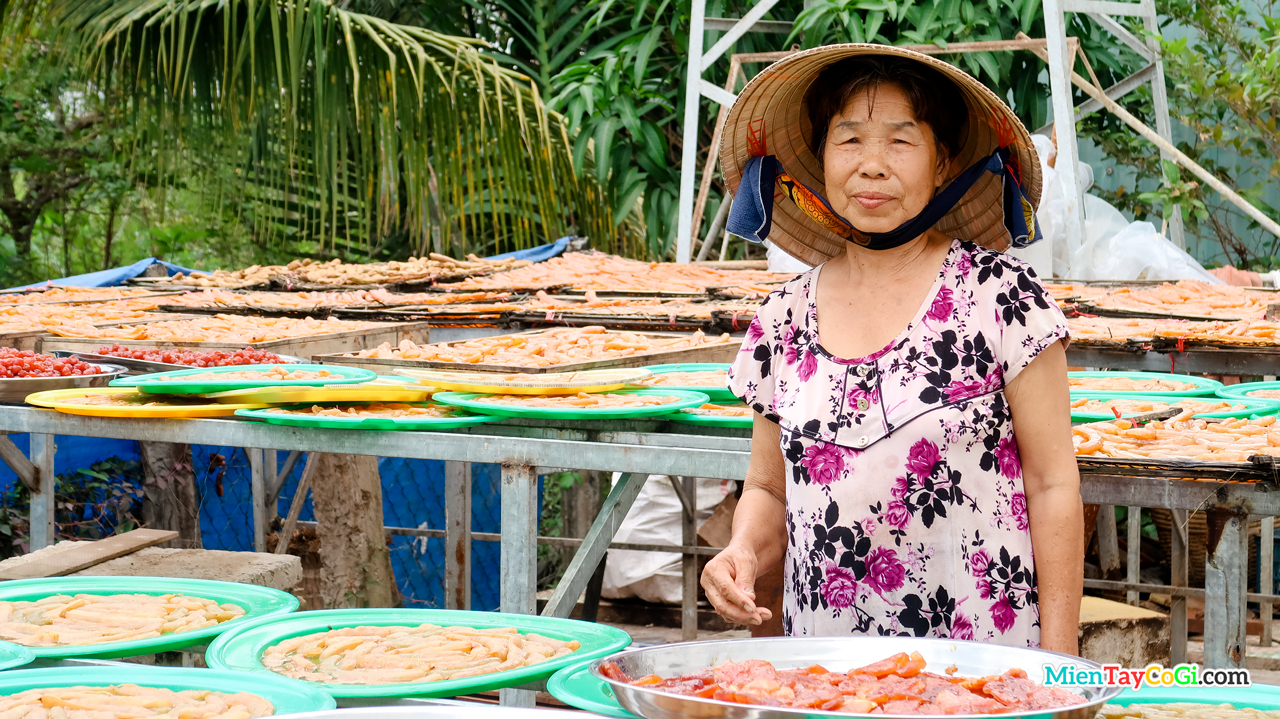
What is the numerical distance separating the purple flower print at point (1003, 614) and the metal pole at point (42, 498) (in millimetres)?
2521

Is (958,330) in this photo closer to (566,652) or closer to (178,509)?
(566,652)

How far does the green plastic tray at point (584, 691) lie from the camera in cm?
133

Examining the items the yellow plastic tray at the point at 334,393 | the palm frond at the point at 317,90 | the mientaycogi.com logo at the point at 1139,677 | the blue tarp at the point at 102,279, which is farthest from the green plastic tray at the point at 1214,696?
the palm frond at the point at 317,90

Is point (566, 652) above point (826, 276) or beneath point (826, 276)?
beneath

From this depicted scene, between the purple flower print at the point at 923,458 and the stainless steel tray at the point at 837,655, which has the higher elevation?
the purple flower print at the point at 923,458

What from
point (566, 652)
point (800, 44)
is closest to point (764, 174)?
point (566, 652)

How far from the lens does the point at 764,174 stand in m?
2.03

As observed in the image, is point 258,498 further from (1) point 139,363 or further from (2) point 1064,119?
(2) point 1064,119

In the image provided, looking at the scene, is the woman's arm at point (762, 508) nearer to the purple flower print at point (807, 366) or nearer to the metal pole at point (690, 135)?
the purple flower print at point (807, 366)

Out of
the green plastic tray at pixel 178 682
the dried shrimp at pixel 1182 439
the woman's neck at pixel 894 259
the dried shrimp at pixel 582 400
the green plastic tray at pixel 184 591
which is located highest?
the woman's neck at pixel 894 259

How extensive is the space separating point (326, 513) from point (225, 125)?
3851 millimetres

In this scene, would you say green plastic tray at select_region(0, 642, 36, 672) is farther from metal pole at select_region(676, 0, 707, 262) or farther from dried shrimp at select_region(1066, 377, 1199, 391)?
metal pole at select_region(676, 0, 707, 262)

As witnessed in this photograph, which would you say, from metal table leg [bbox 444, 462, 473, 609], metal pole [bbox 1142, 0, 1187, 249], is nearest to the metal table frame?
metal table leg [bbox 444, 462, 473, 609]

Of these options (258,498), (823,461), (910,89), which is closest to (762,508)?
(823,461)
